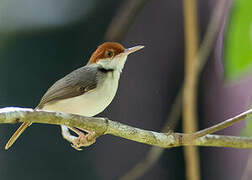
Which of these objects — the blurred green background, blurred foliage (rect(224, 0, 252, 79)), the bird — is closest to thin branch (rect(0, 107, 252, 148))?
the bird

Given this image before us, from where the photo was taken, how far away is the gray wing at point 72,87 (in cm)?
301

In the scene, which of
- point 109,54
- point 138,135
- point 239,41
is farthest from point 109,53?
point 239,41

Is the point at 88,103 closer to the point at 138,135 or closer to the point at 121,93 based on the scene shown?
the point at 138,135

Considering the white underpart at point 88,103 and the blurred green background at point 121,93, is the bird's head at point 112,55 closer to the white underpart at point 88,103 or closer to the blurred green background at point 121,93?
the white underpart at point 88,103

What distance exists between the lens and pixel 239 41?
35.4 inches

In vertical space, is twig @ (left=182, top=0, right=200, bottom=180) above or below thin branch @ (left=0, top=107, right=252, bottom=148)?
below

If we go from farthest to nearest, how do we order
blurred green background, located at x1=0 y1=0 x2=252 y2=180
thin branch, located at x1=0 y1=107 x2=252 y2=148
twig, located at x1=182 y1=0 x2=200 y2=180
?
1. blurred green background, located at x1=0 y1=0 x2=252 y2=180
2. thin branch, located at x1=0 y1=107 x2=252 y2=148
3. twig, located at x1=182 y1=0 x2=200 y2=180

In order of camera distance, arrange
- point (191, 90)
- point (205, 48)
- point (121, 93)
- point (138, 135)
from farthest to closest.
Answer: point (121, 93)
point (138, 135)
point (205, 48)
point (191, 90)

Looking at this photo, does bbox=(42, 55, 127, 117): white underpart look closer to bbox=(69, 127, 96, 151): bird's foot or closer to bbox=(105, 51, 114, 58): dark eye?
bbox=(69, 127, 96, 151): bird's foot

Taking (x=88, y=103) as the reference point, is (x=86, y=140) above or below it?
below

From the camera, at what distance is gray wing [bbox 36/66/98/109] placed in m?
3.01

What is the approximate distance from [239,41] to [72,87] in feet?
7.44

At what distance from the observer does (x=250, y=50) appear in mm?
925

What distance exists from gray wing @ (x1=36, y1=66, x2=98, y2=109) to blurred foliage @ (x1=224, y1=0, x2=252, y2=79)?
7.08 ft
